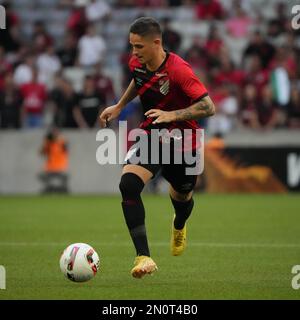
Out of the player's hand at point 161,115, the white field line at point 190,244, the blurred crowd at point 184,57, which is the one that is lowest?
the white field line at point 190,244

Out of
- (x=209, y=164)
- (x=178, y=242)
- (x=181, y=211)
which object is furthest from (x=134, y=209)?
(x=209, y=164)

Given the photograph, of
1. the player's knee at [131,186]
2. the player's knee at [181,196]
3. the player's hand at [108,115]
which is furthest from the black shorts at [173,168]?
the player's hand at [108,115]

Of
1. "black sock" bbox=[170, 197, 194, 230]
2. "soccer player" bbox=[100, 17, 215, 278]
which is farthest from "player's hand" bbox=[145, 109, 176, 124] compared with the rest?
"black sock" bbox=[170, 197, 194, 230]

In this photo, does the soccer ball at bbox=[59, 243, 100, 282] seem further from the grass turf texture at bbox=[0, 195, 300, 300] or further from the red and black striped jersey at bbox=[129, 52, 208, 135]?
the red and black striped jersey at bbox=[129, 52, 208, 135]

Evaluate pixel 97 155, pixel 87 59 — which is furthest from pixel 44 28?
pixel 97 155

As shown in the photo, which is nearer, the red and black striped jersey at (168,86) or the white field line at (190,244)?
the red and black striped jersey at (168,86)

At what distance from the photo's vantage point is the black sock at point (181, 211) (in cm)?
1011

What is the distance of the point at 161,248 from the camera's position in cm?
1153

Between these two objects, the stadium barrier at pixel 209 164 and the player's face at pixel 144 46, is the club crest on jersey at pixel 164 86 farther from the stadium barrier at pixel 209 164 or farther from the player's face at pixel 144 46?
the stadium barrier at pixel 209 164

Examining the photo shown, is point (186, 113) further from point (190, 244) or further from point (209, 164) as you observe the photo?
point (209, 164)

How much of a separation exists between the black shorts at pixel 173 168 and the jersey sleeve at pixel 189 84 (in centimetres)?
59

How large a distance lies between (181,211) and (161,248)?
147 centimetres

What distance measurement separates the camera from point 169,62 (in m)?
9.16

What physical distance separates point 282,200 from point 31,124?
653 centimetres
